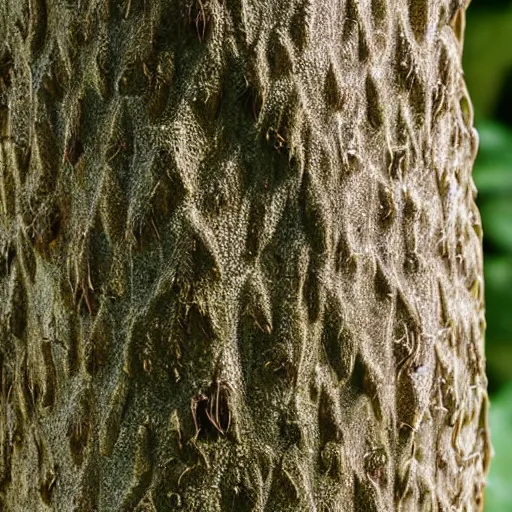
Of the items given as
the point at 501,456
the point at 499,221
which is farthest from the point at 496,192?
the point at 501,456

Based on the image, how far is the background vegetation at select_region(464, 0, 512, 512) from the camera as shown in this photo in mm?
1588

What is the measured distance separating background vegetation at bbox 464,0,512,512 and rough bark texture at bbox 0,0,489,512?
104cm

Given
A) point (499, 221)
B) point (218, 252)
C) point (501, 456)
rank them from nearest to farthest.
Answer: point (218, 252) → point (501, 456) → point (499, 221)

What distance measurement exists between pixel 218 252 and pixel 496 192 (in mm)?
1249

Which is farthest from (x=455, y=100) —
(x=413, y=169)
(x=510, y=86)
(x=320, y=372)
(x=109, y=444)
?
(x=510, y=86)

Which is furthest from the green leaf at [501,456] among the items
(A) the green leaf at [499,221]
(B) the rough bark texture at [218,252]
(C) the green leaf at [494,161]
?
(B) the rough bark texture at [218,252]

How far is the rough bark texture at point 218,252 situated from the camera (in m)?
0.53

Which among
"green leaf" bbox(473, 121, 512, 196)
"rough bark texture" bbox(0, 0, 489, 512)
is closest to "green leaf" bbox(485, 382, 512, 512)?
"green leaf" bbox(473, 121, 512, 196)

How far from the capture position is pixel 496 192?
1.69 meters

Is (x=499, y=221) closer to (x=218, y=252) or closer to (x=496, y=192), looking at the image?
(x=496, y=192)

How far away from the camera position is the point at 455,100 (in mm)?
640

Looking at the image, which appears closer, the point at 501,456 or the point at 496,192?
the point at 501,456

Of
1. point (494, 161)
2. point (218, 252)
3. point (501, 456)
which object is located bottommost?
point (501, 456)

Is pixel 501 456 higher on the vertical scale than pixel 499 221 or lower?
lower
